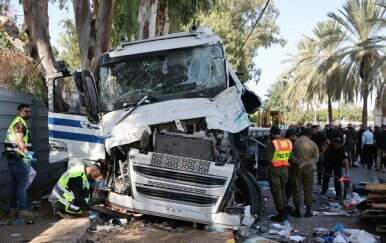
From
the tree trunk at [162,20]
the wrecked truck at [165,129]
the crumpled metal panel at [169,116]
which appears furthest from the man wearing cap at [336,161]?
the tree trunk at [162,20]

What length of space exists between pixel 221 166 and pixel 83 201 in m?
2.04

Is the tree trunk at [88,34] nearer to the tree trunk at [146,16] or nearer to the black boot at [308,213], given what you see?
the tree trunk at [146,16]

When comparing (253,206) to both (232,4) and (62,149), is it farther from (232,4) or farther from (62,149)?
(232,4)

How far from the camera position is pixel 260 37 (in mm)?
38094

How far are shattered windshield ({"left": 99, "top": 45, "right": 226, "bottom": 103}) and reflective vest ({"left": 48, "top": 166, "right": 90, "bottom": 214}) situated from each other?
51.5 inches

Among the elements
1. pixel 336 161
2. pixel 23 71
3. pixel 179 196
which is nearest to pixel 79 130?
pixel 179 196

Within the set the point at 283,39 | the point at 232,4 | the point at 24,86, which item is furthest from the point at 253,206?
the point at 283,39

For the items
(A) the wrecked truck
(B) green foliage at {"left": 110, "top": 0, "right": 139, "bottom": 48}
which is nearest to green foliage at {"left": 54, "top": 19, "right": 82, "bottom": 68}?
(B) green foliage at {"left": 110, "top": 0, "right": 139, "bottom": 48}

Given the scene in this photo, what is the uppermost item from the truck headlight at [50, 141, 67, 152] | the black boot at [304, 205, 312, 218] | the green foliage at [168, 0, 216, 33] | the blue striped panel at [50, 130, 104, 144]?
the green foliage at [168, 0, 216, 33]

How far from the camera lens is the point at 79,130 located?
751 cm

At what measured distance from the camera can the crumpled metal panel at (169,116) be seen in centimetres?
659

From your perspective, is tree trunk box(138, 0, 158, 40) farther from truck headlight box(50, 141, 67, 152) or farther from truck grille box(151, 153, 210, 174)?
truck grille box(151, 153, 210, 174)

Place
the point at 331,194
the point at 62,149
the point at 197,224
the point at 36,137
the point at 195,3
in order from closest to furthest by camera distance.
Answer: the point at 197,224
the point at 62,149
the point at 36,137
the point at 331,194
the point at 195,3

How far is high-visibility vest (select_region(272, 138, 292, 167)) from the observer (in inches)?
327
